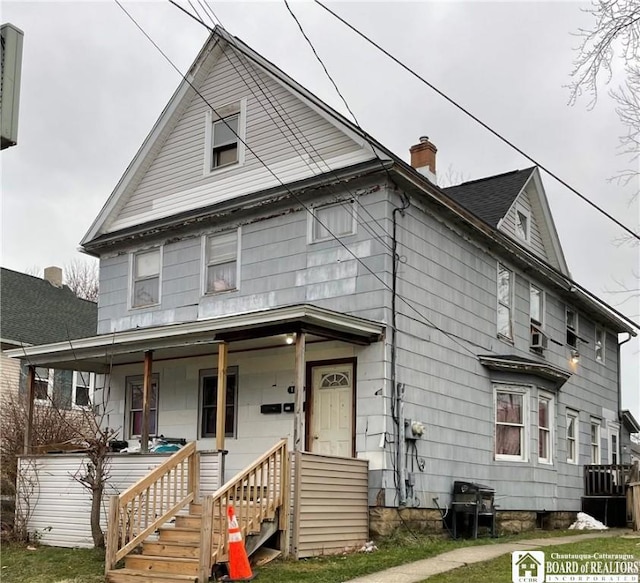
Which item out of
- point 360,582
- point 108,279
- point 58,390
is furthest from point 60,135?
point 360,582

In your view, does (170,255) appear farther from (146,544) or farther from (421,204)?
(146,544)

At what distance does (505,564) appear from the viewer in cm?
995

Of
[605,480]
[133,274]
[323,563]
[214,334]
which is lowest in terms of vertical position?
[323,563]

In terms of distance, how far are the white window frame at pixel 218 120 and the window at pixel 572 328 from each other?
965 cm

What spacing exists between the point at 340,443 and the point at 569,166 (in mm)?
5930

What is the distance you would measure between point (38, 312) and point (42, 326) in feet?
2.88

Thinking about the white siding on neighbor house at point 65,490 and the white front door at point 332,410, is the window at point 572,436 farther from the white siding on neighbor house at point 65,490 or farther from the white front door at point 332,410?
the white siding on neighbor house at point 65,490

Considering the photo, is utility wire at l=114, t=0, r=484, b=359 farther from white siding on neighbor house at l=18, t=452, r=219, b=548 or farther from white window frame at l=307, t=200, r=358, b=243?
white siding on neighbor house at l=18, t=452, r=219, b=548

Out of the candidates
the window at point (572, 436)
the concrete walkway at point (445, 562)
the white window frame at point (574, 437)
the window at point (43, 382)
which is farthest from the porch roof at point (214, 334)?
the window at point (572, 436)

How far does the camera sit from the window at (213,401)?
14.4 metres

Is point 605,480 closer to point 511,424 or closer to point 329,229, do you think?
point 511,424

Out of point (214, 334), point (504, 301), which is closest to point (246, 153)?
point (214, 334)

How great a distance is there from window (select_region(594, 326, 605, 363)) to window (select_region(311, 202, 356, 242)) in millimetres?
11369

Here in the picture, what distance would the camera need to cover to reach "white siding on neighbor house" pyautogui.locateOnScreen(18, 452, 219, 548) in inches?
510
